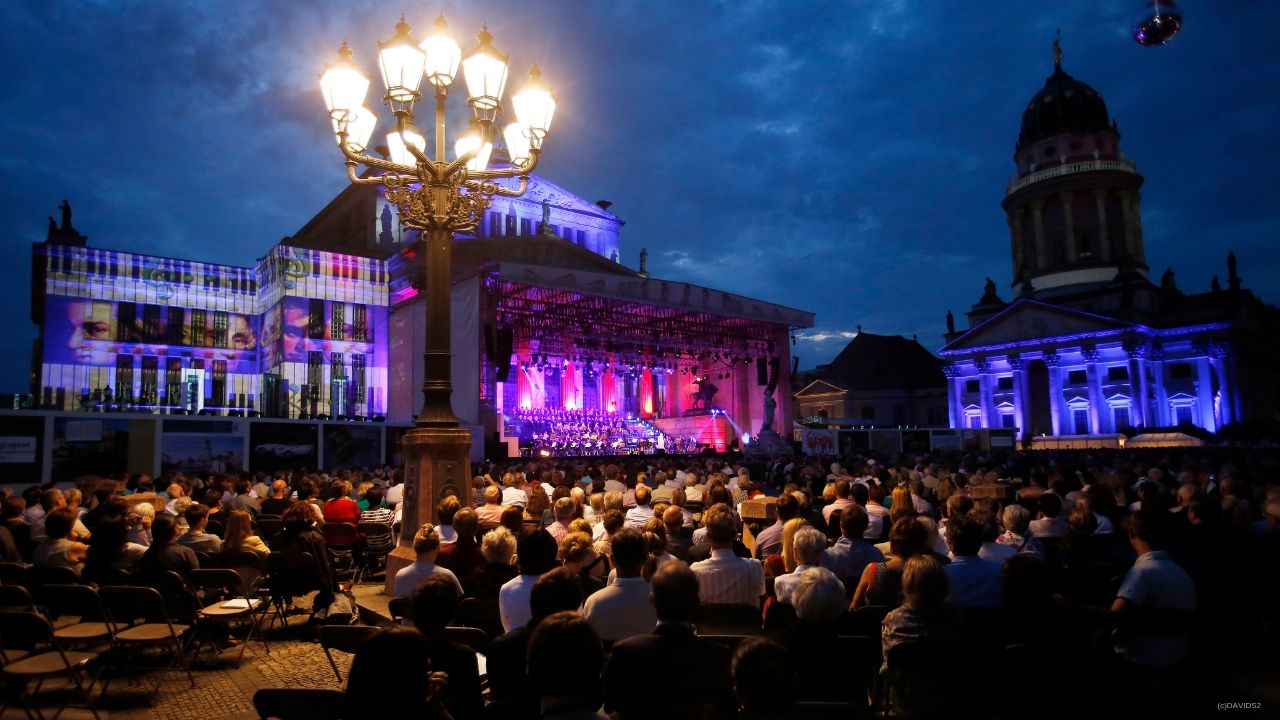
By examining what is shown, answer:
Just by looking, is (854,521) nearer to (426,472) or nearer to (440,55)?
(426,472)

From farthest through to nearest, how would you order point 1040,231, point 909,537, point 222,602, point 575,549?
point 1040,231 → point 222,602 → point 575,549 → point 909,537

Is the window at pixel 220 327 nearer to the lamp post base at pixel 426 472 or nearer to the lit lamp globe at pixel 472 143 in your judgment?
the lit lamp globe at pixel 472 143

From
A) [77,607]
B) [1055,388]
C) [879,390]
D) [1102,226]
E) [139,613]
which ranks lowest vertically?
[139,613]

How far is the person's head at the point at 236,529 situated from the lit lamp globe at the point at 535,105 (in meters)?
4.60

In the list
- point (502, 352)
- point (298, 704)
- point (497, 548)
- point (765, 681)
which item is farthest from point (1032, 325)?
point (298, 704)

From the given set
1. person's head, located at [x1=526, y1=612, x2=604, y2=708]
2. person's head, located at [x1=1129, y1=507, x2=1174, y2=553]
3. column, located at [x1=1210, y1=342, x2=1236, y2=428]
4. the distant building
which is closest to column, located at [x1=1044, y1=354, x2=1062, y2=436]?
column, located at [x1=1210, y1=342, x2=1236, y2=428]

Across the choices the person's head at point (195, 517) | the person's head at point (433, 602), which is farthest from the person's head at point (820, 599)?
the person's head at point (195, 517)

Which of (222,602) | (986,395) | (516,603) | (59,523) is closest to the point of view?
(516,603)

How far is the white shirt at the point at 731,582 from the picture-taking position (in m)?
4.35

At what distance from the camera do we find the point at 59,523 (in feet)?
20.3

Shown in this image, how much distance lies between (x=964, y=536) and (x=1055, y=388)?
57.0 meters

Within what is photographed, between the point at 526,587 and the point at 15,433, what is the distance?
1492 cm

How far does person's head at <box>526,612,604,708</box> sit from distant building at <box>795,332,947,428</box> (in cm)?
6803

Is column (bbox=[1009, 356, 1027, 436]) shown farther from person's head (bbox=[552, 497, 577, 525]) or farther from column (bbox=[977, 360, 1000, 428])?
person's head (bbox=[552, 497, 577, 525])
